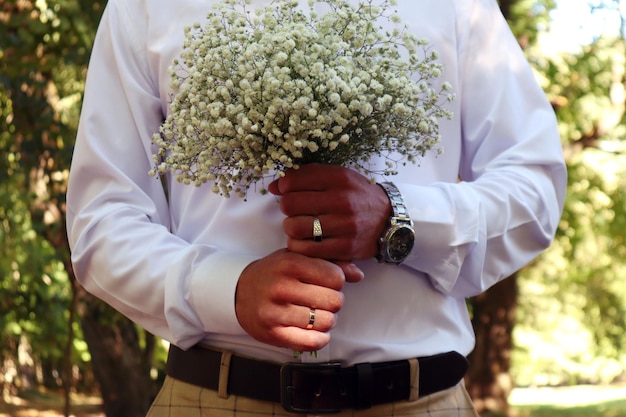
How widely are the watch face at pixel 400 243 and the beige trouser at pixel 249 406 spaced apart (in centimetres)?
34

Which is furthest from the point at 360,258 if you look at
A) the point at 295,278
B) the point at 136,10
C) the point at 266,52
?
the point at 136,10

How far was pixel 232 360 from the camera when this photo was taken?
6.70ft

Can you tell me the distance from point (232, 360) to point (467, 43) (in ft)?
3.08

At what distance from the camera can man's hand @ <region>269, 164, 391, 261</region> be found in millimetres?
1800

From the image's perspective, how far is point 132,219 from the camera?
2.13 meters

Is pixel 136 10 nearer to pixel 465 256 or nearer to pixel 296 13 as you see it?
pixel 296 13

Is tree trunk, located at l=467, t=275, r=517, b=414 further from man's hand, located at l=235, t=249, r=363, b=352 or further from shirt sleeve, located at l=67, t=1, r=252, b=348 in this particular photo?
man's hand, located at l=235, t=249, r=363, b=352

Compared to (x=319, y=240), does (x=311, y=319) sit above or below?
below

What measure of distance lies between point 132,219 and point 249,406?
0.49 m

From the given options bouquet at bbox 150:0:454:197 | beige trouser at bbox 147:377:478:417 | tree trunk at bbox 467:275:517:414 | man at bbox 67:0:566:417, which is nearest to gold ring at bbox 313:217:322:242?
man at bbox 67:0:566:417

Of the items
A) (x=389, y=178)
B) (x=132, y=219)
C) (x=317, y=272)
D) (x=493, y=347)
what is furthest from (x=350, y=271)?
(x=493, y=347)

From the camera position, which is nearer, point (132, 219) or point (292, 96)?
point (292, 96)

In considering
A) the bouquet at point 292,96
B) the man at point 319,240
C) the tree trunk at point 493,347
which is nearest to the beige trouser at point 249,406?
the man at point 319,240

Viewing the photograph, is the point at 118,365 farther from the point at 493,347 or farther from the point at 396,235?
the point at 396,235
